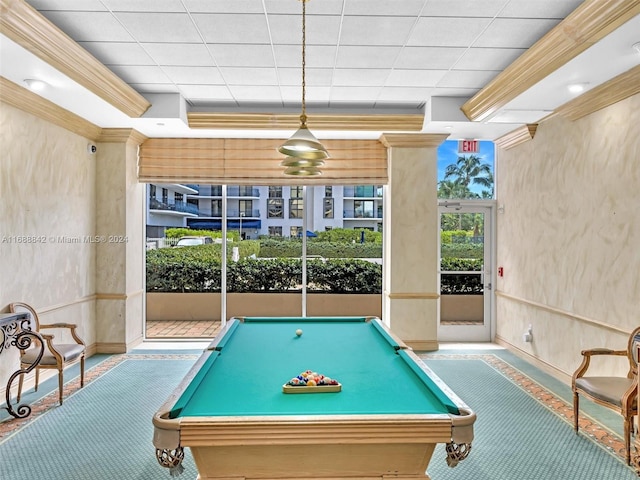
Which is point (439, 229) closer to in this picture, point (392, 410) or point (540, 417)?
point (540, 417)

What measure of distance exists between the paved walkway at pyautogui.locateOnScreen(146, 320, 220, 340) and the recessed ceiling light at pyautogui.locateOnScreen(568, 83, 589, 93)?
5267 mm

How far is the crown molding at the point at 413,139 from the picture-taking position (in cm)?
581

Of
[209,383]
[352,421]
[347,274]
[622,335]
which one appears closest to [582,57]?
[622,335]

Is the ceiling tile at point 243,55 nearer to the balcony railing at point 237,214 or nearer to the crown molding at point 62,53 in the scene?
the crown molding at point 62,53

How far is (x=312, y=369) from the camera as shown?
8.39 feet

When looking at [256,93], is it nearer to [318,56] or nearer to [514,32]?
[318,56]

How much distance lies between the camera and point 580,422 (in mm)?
3650

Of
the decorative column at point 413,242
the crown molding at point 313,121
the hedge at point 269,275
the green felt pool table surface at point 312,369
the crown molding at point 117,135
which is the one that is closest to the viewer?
the green felt pool table surface at point 312,369

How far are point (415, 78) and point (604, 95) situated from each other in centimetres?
170

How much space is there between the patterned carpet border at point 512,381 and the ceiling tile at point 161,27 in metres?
3.21

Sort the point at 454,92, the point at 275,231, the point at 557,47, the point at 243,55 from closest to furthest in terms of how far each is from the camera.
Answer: the point at 557,47 → the point at 243,55 → the point at 454,92 → the point at 275,231

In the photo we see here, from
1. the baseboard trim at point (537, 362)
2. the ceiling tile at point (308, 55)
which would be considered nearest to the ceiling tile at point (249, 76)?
the ceiling tile at point (308, 55)

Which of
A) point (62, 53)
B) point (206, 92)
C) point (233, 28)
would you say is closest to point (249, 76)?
point (206, 92)

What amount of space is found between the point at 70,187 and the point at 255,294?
9.62 ft
